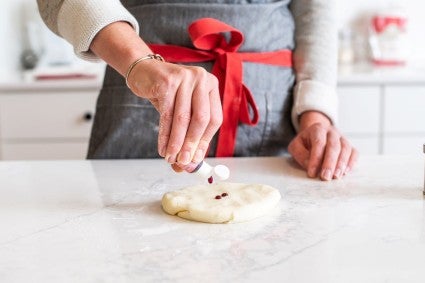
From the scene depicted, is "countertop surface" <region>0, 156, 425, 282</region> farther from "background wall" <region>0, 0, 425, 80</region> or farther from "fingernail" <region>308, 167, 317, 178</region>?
"background wall" <region>0, 0, 425, 80</region>

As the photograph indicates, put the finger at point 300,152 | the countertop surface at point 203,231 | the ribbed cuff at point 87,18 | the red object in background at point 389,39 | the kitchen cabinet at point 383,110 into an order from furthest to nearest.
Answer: the red object in background at point 389,39 < the kitchen cabinet at point 383,110 < the finger at point 300,152 < the ribbed cuff at point 87,18 < the countertop surface at point 203,231

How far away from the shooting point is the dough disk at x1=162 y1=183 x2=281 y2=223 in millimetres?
571

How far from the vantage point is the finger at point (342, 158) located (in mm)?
750

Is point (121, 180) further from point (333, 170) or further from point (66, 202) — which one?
point (333, 170)

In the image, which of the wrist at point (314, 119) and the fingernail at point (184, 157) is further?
the wrist at point (314, 119)

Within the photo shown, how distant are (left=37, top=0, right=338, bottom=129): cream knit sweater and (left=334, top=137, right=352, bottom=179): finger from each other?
0.40ft

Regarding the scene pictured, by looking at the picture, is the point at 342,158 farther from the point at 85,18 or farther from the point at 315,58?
the point at 85,18

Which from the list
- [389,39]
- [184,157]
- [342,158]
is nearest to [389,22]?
[389,39]

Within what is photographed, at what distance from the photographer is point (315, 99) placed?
36.7 inches

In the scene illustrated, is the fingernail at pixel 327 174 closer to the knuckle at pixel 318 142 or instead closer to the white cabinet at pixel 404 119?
the knuckle at pixel 318 142

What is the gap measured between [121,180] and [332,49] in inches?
18.9

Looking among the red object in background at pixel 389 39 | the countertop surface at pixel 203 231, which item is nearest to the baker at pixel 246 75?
the countertop surface at pixel 203 231

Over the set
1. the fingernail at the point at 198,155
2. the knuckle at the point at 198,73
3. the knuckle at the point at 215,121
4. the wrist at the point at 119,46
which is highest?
the wrist at the point at 119,46

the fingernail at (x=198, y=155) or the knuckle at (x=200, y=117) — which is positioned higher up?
the knuckle at (x=200, y=117)
